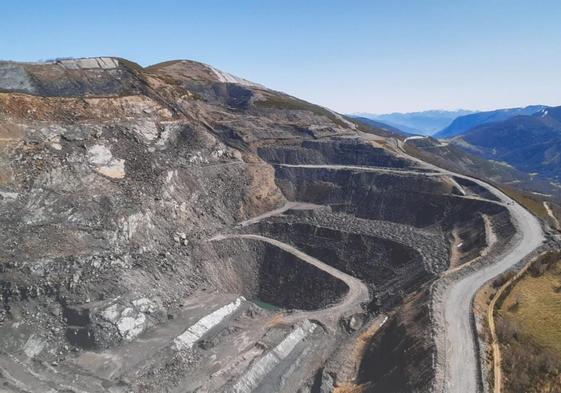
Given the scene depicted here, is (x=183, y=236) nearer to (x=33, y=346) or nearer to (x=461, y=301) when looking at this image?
(x=33, y=346)

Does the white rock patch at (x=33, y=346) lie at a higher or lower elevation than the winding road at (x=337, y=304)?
lower

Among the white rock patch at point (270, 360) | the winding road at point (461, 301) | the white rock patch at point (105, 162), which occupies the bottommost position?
the white rock patch at point (270, 360)

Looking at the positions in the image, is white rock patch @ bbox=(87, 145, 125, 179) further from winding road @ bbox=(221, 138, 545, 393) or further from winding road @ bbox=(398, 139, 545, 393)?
winding road @ bbox=(398, 139, 545, 393)

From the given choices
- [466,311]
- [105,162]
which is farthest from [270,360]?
[105,162]

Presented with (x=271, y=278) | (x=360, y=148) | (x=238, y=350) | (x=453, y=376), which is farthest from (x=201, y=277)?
(x=360, y=148)

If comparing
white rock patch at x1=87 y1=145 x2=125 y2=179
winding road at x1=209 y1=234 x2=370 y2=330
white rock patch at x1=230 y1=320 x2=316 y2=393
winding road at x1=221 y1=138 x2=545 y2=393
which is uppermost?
white rock patch at x1=87 y1=145 x2=125 y2=179

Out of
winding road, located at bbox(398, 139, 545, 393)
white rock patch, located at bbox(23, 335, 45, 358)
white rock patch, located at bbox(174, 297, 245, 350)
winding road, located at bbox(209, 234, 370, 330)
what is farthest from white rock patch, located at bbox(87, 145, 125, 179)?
winding road, located at bbox(398, 139, 545, 393)

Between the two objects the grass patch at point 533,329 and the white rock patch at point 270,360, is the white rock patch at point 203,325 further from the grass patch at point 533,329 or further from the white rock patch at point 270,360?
the grass patch at point 533,329

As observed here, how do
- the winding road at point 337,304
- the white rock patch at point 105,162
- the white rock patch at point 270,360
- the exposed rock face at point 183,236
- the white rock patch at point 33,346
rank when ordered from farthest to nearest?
the white rock patch at point 105,162, the winding road at point 337,304, the exposed rock face at point 183,236, the white rock patch at point 33,346, the white rock patch at point 270,360

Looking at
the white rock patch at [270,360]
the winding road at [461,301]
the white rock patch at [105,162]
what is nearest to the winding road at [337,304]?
the winding road at [461,301]
